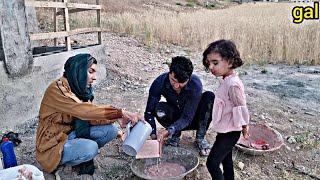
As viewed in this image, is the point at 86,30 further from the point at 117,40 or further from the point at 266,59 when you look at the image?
the point at 266,59

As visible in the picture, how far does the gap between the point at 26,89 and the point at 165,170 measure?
6.62ft

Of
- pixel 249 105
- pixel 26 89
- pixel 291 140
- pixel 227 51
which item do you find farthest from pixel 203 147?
pixel 26 89

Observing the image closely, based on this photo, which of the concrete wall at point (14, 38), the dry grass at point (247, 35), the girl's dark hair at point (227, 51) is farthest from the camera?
the dry grass at point (247, 35)

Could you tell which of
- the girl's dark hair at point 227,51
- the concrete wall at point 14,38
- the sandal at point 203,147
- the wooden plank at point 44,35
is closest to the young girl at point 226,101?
→ the girl's dark hair at point 227,51

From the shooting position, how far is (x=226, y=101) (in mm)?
2270

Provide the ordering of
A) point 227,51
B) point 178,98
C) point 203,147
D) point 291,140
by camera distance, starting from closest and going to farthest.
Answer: point 227,51 → point 178,98 → point 203,147 → point 291,140

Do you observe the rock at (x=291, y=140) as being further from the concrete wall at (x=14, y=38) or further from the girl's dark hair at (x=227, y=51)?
the concrete wall at (x=14, y=38)

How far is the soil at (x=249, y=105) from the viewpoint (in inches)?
117

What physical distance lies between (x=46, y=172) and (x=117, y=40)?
6213 millimetres

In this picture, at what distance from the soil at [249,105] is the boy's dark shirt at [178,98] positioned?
1.46 feet

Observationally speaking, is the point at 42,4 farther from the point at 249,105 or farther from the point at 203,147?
the point at 249,105

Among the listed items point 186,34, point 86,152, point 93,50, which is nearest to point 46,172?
point 86,152

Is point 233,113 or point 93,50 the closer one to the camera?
point 233,113

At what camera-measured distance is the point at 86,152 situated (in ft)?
7.84
